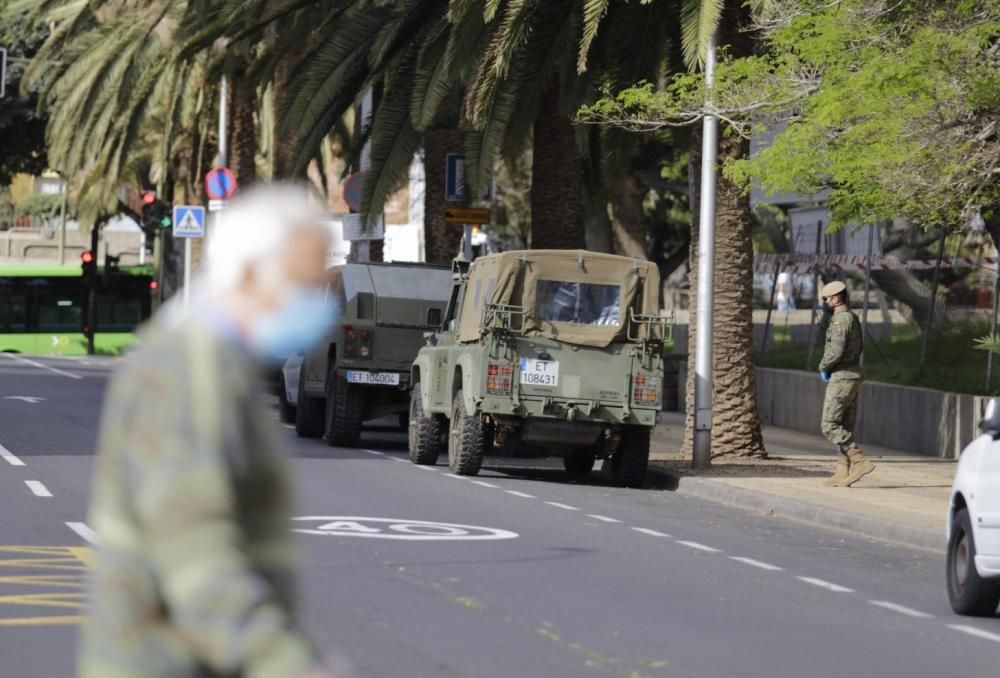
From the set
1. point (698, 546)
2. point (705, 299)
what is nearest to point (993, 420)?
point (698, 546)

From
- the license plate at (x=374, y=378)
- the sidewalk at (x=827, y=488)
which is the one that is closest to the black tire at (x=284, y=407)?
the license plate at (x=374, y=378)

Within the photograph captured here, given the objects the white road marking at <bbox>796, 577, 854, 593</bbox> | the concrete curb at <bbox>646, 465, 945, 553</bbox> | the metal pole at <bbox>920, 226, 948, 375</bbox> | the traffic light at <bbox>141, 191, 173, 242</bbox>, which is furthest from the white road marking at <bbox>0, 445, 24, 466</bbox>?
the traffic light at <bbox>141, 191, 173, 242</bbox>

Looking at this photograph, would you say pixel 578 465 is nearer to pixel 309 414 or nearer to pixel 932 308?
pixel 309 414

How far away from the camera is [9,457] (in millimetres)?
19969

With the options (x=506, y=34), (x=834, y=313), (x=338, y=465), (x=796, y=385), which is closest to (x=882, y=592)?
(x=834, y=313)

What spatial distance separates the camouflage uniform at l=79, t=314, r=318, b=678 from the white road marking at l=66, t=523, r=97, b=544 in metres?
10.0

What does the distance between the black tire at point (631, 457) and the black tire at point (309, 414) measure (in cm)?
589

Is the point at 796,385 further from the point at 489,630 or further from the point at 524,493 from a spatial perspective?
the point at 489,630

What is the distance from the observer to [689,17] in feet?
66.9

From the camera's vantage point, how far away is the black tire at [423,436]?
68.3 ft

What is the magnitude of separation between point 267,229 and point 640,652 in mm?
6160

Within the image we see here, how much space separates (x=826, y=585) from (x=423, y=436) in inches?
351

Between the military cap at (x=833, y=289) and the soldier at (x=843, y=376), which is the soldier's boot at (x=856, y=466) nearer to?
the soldier at (x=843, y=376)

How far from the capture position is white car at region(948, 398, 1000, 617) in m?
11.0
